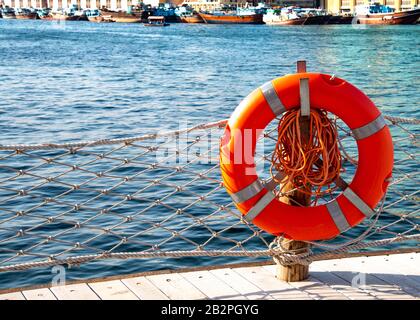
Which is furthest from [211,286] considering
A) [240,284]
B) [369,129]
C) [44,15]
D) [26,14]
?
[26,14]

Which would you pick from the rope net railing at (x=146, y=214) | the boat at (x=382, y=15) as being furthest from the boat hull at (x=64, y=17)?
the rope net railing at (x=146, y=214)

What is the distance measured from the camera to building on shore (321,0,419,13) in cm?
7381

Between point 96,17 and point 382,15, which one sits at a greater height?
point 96,17

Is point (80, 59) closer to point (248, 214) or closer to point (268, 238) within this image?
point (268, 238)

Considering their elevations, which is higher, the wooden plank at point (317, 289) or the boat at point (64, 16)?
the boat at point (64, 16)

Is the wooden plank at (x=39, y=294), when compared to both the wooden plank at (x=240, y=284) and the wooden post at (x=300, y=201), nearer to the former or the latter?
the wooden plank at (x=240, y=284)

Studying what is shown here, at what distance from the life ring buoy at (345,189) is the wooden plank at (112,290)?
2.24 ft

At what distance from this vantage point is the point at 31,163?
34.6ft

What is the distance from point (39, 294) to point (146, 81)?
20624 mm

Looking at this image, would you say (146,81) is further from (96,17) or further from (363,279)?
(96,17)

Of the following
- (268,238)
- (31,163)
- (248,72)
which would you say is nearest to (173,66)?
(248,72)

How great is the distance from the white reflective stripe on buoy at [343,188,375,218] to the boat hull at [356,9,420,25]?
216 ft

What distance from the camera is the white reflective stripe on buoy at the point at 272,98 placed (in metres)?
3.50

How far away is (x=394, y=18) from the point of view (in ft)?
220
